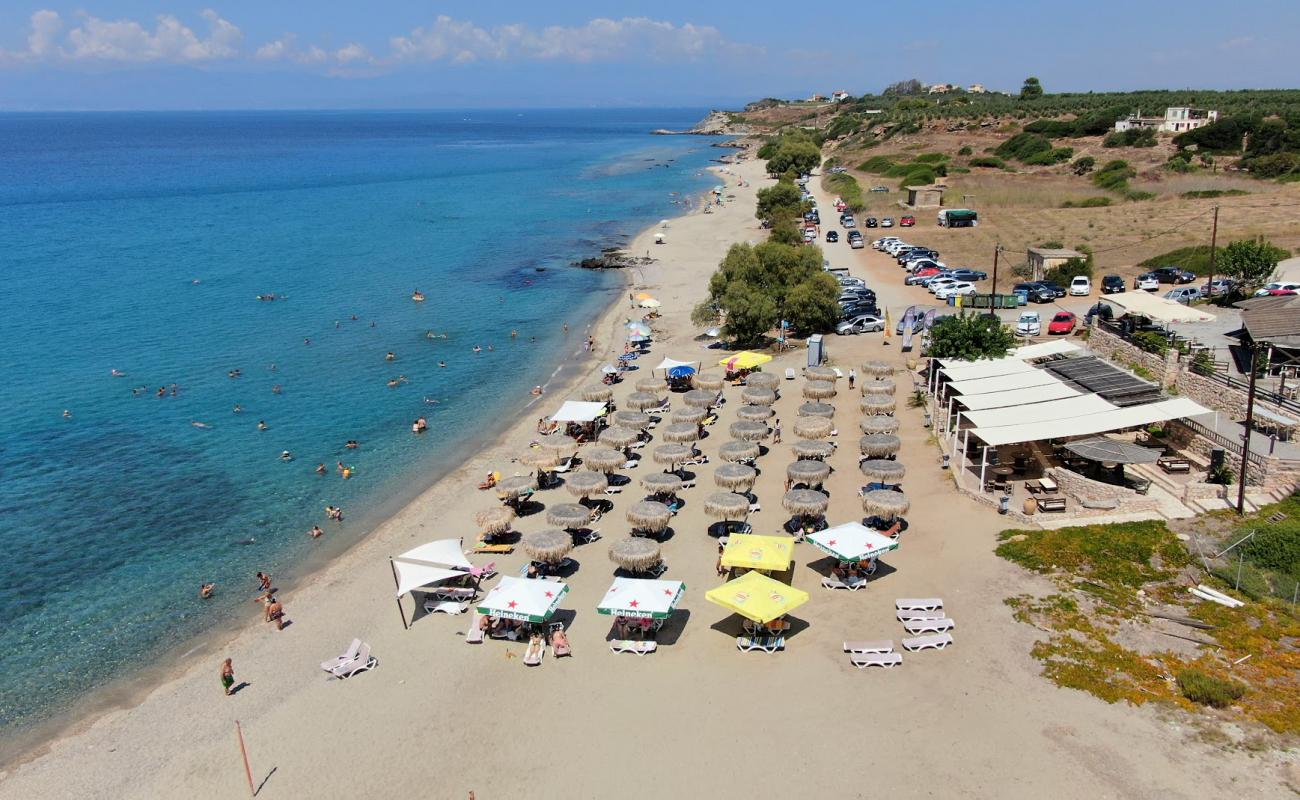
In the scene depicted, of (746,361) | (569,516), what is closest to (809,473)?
(569,516)

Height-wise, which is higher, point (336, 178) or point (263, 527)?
point (336, 178)

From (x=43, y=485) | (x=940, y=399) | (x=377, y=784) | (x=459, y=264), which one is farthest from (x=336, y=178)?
(x=377, y=784)

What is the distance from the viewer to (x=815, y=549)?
21250 mm

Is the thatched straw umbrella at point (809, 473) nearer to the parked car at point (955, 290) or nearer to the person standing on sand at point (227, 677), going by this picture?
the person standing on sand at point (227, 677)

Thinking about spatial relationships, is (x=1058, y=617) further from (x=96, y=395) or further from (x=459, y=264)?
(x=459, y=264)

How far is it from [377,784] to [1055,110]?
132 m

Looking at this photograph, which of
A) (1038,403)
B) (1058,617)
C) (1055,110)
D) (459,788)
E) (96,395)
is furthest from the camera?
(1055,110)

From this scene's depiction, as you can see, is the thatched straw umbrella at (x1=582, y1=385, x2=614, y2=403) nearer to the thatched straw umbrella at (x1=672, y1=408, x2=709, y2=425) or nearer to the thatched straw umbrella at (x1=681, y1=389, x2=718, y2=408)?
the thatched straw umbrella at (x1=681, y1=389, x2=718, y2=408)

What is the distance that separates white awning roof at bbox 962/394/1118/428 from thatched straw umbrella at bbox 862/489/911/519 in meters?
4.74

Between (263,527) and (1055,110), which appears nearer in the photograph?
(263,527)

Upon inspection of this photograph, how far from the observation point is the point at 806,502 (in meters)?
20.9

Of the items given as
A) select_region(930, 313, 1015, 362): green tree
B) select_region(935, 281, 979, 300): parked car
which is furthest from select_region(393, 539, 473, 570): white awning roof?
select_region(935, 281, 979, 300): parked car

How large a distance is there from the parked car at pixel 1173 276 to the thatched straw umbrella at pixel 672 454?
32.9 metres

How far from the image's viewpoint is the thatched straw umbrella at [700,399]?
29.1 meters
